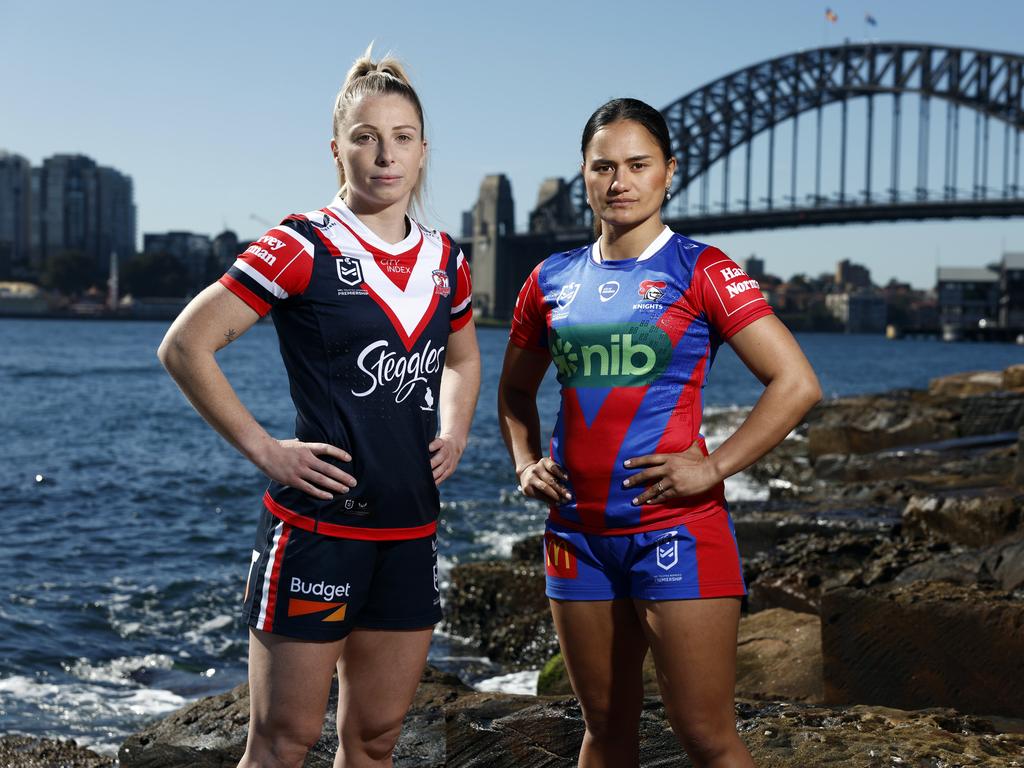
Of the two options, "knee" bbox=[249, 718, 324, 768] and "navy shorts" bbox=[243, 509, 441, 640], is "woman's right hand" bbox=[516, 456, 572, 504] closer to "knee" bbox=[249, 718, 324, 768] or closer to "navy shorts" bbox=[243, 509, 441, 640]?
"navy shorts" bbox=[243, 509, 441, 640]

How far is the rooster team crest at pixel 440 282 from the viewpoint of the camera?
2461 mm

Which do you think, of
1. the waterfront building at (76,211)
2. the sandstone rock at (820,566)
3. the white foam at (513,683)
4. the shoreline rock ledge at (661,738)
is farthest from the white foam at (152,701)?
the waterfront building at (76,211)

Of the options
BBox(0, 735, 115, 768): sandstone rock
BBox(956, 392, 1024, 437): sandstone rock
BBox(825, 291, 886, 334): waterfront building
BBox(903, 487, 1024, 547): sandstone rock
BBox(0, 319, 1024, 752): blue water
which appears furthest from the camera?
BBox(825, 291, 886, 334): waterfront building

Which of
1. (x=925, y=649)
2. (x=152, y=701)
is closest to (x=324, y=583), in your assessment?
(x=925, y=649)

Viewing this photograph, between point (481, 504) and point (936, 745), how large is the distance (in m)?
11.4

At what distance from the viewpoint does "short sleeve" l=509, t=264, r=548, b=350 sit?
2.55 meters

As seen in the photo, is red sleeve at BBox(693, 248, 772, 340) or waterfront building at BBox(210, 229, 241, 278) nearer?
red sleeve at BBox(693, 248, 772, 340)

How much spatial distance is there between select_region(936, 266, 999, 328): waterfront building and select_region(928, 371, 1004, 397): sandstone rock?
8024 centimetres

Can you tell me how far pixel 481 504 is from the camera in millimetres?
13930

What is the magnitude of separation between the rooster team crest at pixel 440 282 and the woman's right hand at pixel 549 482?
0.38 meters

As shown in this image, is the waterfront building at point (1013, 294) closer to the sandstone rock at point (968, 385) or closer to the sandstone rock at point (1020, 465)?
the sandstone rock at point (968, 385)

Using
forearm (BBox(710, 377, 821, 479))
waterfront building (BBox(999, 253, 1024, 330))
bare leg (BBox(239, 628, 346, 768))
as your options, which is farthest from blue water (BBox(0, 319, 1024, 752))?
waterfront building (BBox(999, 253, 1024, 330))

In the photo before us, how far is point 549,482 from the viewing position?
241cm

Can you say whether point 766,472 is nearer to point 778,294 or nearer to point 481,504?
point 481,504
